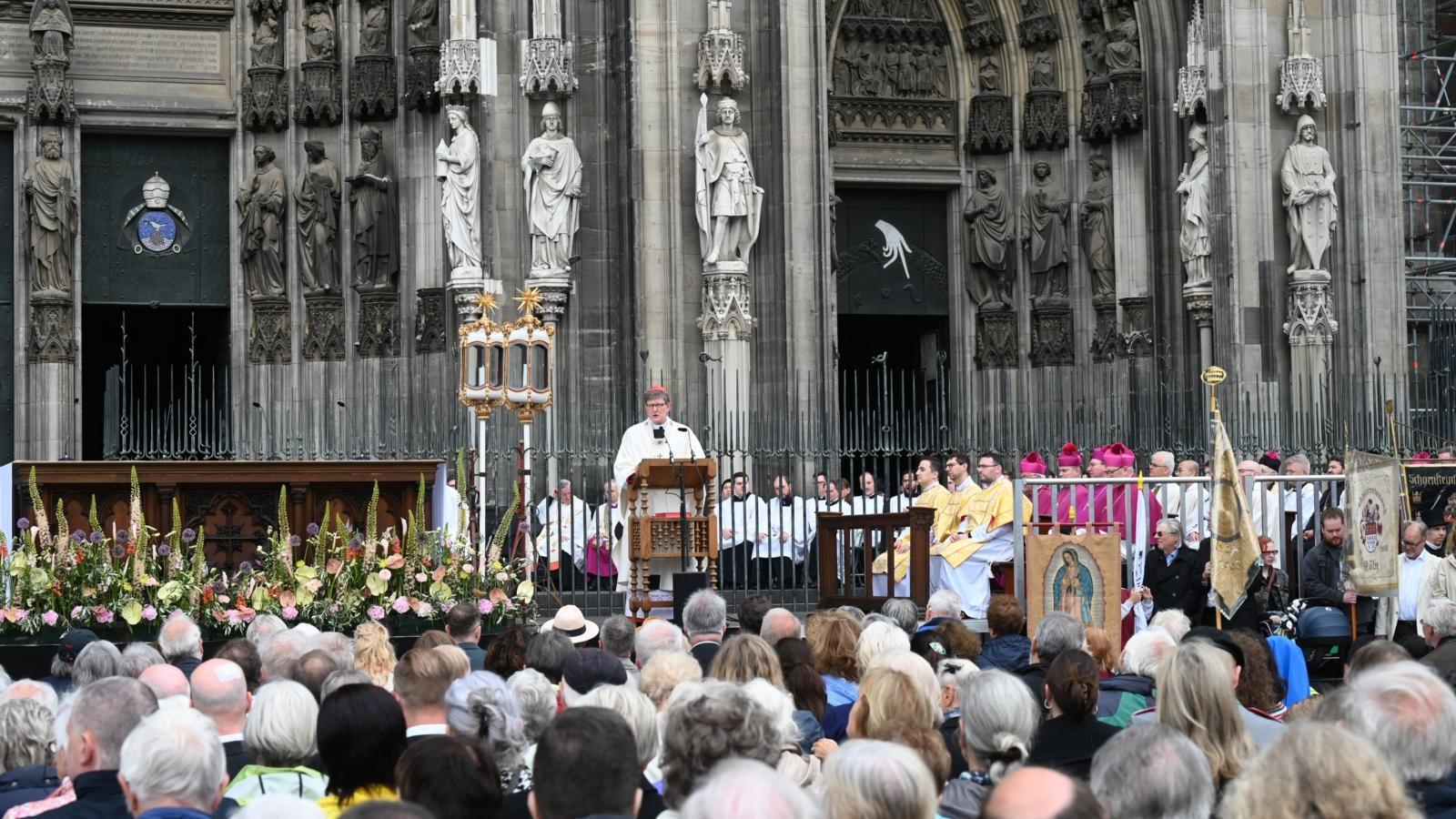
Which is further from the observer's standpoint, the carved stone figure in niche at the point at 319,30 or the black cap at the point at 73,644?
the carved stone figure in niche at the point at 319,30

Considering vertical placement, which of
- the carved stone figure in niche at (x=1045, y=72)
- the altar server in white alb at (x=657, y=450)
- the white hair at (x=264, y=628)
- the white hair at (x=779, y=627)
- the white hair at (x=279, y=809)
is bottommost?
the white hair at (x=264, y=628)

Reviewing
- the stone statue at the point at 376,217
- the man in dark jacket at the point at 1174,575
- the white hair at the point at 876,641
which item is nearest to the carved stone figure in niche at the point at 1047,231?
the stone statue at the point at 376,217

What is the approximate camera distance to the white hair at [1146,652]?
8.06m

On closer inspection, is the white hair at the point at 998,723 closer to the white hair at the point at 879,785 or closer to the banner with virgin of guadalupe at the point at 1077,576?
the white hair at the point at 879,785

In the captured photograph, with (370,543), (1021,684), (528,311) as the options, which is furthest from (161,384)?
(1021,684)

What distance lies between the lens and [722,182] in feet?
65.8

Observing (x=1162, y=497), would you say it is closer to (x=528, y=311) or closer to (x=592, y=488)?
Result: (x=528, y=311)

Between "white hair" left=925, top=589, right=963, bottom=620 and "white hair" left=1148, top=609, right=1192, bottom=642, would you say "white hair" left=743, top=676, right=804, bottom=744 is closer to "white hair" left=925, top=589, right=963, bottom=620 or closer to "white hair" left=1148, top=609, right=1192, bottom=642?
"white hair" left=1148, top=609, right=1192, bottom=642

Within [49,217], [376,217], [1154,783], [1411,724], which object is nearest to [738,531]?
[376,217]

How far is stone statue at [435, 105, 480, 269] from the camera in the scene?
795 inches

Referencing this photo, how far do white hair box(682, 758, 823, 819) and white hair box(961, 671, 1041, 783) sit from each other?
2197 millimetres

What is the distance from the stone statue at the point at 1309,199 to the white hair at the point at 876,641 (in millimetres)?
14562

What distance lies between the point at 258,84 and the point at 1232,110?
1036 cm

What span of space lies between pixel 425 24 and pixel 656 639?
14.0 meters
